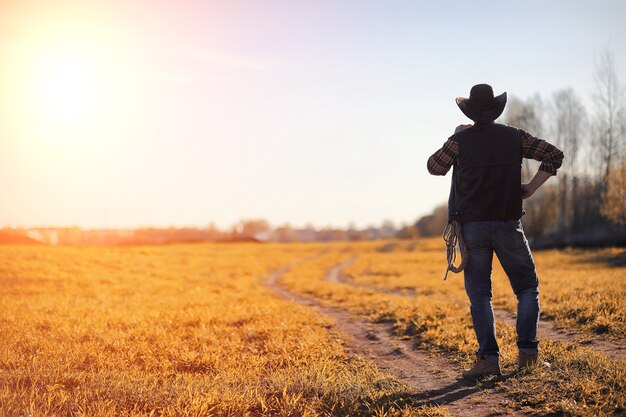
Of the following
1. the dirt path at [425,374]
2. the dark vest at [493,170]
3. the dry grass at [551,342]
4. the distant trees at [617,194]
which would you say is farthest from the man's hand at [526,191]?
the distant trees at [617,194]

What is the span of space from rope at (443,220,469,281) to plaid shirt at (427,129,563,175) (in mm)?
629

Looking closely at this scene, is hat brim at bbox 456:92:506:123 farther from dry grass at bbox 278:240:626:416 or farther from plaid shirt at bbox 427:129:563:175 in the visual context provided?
dry grass at bbox 278:240:626:416

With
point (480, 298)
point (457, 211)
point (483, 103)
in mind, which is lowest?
point (480, 298)

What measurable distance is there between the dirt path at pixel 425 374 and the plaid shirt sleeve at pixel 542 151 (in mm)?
2427

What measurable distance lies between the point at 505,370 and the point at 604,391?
4.03 ft

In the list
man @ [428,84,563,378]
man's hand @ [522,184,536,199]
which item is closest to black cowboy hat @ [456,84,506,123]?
man @ [428,84,563,378]

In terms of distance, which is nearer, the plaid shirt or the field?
the field

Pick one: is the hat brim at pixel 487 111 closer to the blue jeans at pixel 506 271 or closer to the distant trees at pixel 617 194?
the blue jeans at pixel 506 271

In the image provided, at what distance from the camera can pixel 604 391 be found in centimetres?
427

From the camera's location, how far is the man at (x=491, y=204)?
5137 mm

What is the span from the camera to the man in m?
5.14

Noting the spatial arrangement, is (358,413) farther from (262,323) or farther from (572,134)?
(572,134)

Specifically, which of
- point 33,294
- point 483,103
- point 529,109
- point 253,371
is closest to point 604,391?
point 483,103

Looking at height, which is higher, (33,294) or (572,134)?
(572,134)
